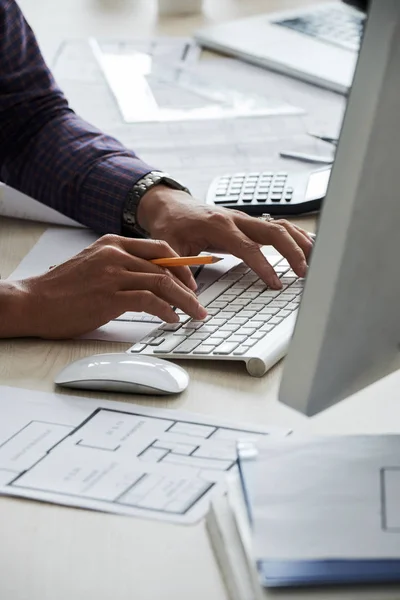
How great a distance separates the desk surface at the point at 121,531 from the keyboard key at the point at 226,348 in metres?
0.01

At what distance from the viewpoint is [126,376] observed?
898 mm

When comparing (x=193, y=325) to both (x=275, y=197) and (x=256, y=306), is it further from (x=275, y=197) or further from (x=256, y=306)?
(x=275, y=197)

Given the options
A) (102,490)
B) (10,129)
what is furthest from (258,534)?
(10,129)

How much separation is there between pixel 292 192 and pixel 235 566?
0.74 metres

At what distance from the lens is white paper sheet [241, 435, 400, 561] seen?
644mm

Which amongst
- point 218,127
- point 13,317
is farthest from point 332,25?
point 13,317

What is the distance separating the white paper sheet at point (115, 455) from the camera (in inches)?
30.0

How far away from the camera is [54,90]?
148 centimetres

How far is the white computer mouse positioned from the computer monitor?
257 mm

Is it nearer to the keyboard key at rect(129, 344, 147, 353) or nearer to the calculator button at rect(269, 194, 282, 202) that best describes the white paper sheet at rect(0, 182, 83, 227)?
the calculator button at rect(269, 194, 282, 202)

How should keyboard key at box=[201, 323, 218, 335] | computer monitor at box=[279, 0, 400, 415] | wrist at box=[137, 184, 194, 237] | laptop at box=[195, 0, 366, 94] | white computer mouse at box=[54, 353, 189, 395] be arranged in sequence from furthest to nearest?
laptop at box=[195, 0, 366, 94] → wrist at box=[137, 184, 194, 237] → keyboard key at box=[201, 323, 218, 335] → white computer mouse at box=[54, 353, 189, 395] → computer monitor at box=[279, 0, 400, 415]

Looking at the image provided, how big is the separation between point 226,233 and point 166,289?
15 cm

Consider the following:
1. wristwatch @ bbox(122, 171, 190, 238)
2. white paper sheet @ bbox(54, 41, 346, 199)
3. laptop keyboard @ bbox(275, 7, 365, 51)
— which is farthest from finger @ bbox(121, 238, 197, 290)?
laptop keyboard @ bbox(275, 7, 365, 51)

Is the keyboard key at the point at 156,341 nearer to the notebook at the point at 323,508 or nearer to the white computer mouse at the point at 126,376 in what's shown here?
the white computer mouse at the point at 126,376
